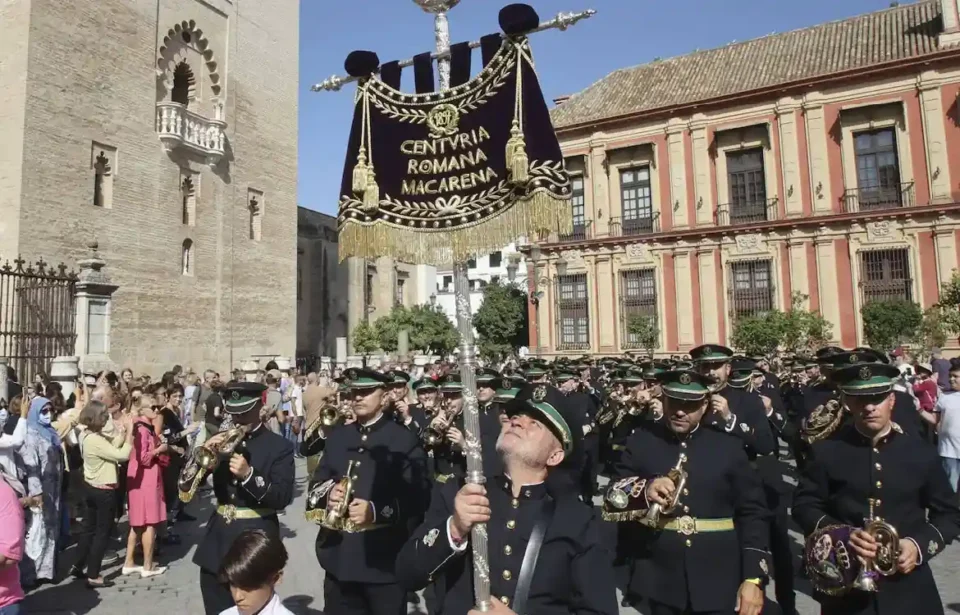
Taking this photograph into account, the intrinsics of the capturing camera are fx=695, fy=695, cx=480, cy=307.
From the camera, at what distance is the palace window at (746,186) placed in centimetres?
2909

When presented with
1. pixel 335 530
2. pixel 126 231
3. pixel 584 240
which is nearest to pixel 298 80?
pixel 126 231

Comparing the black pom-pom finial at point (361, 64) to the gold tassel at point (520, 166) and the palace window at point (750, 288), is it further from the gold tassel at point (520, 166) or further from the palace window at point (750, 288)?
the palace window at point (750, 288)

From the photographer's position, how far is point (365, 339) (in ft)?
132

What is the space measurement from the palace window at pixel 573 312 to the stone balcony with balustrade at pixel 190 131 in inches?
621

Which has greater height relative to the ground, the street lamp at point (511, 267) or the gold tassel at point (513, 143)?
the street lamp at point (511, 267)

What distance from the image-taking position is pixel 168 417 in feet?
28.1

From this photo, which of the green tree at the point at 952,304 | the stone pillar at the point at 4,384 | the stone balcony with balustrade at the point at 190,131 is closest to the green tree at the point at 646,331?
the green tree at the point at 952,304

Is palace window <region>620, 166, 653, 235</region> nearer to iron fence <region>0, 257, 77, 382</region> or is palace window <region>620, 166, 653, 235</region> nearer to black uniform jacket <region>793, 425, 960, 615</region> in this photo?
iron fence <region>0, 257, 77, 382</region>

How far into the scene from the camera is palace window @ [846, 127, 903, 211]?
26.8m

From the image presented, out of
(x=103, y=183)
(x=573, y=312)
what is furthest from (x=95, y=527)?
(x=573, y=312)

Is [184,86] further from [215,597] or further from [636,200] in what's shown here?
[215,597]

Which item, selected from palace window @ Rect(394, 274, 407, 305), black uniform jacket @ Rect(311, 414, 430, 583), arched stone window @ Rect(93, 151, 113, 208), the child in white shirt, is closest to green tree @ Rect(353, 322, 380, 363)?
palace window @ Rect(394, 274, 407, 305)

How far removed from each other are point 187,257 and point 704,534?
937 inches

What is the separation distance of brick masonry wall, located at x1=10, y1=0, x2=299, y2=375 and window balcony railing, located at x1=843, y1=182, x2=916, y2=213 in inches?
882
